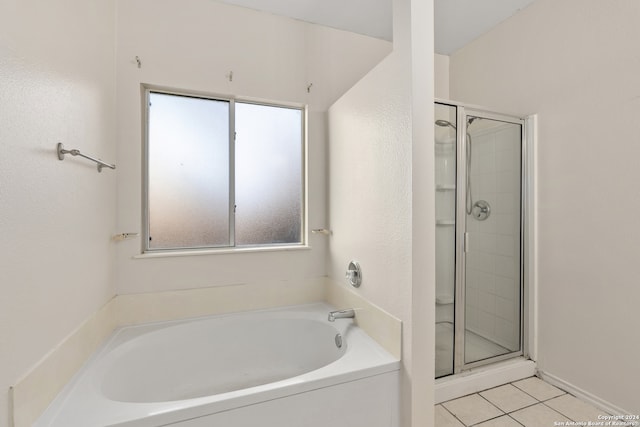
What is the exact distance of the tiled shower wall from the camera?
2189 mm

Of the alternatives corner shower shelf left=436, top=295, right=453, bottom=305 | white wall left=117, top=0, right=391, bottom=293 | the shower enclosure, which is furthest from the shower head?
corner shower shelf left=436, top=295, right=453, bottom=305

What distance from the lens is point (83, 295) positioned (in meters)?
1.39

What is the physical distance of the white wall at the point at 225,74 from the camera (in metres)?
1.85

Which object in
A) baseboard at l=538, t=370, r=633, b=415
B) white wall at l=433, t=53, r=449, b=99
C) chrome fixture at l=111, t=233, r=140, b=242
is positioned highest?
white wall at l=433, t=53, r=449, b=99

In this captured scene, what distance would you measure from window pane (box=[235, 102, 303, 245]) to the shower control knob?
54.2 inches

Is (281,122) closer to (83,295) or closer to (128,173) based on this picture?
(128,173)

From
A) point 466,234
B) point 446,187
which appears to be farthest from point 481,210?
point 446,187

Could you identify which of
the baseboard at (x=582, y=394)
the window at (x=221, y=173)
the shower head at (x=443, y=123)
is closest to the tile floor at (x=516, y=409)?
the baseboard at (x=582, y=394)

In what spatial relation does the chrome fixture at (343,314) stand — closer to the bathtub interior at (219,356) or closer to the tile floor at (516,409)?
the bathtub interior at (219,356)

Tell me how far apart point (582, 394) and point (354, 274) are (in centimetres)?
164

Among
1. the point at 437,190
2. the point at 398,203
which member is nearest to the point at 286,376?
the point at 398,203

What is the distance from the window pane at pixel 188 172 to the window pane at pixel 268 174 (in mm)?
118

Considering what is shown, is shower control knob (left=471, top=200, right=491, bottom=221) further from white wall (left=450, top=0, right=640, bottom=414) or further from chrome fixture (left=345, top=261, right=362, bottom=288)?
chrome fixture (left=345, top=261, right=362, bottom=288)

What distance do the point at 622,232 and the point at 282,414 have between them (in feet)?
6.85
